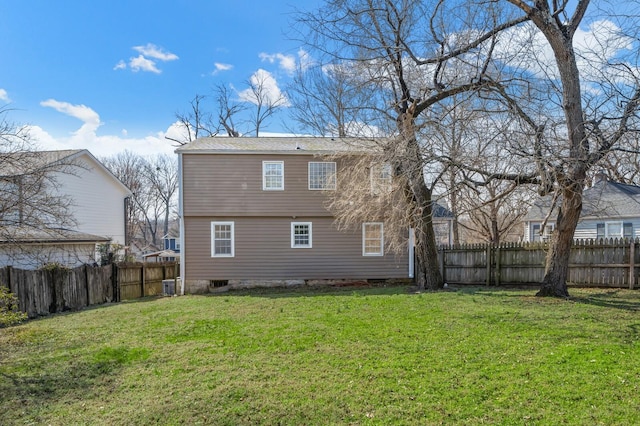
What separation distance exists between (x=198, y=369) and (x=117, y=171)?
37381 mm

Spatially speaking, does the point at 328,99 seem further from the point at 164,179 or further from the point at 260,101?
the point at 164,179

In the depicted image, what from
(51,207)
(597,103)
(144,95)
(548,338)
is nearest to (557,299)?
(548,338)

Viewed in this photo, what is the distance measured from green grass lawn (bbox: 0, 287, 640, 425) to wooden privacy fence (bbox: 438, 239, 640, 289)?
2965mm

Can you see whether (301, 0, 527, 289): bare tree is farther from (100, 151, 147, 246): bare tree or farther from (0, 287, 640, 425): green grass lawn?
(100, 151, 147, 246): bare tree

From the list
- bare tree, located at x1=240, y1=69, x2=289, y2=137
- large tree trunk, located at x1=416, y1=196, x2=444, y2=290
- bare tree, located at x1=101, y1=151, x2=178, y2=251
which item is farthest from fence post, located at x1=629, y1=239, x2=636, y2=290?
bare tree, located at x1=101, y1=151, x2=178, y2=251

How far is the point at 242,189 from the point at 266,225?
157 centimetres

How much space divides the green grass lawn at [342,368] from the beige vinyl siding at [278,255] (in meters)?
5.48

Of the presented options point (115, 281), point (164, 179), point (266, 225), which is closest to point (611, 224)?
point (266, 225)

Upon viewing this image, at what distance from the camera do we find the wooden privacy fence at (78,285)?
10577mm

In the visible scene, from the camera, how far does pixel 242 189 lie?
13977 millimetres

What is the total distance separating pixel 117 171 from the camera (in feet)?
123

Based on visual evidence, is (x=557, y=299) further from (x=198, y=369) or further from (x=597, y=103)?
(x=198, y=369)

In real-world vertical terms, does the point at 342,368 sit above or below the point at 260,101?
below

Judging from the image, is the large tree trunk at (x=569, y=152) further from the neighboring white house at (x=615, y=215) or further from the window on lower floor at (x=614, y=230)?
the window on lower floor at (x=614, y=230)
